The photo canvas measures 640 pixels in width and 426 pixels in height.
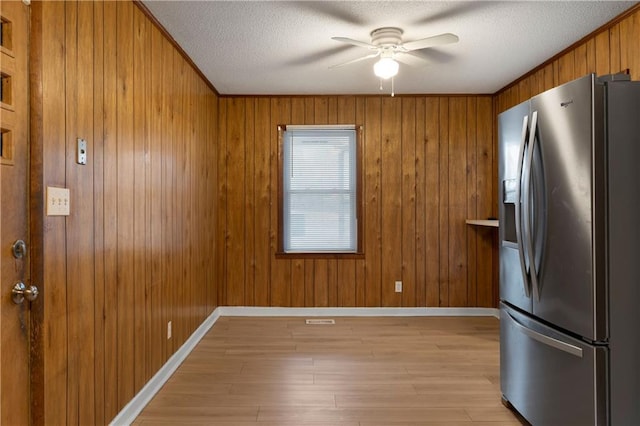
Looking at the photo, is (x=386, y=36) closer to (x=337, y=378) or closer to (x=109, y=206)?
(x=109, y=206)

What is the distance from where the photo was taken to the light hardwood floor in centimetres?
247

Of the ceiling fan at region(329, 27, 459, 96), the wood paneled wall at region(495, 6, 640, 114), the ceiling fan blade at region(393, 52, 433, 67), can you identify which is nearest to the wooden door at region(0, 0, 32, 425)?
the ceiling fan at region(329, 27, 459, 96)

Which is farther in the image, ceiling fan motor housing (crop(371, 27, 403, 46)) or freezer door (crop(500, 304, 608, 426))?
ceiling fan motor housing (crop(371, 27, 403, 46))

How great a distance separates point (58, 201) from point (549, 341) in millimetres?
2354

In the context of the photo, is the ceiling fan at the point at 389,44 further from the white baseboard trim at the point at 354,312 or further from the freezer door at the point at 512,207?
the white baseboard trim at the point at 354,312

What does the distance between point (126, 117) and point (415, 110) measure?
332cm

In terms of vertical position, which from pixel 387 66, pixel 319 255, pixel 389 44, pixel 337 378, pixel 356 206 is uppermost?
pixel 389 44

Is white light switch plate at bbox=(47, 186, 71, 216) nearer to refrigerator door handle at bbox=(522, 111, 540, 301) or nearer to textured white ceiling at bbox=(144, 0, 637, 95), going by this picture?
textured white ceiling at bbox=(144, 0, 637, 95)

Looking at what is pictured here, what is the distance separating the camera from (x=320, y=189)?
4805 mm

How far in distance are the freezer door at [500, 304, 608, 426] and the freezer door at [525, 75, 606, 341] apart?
0.32 feet

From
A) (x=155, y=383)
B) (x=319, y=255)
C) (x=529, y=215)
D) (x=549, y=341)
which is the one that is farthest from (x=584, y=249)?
(x=319, y=255)

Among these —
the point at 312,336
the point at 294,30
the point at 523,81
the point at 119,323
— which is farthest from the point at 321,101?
the point at 119,323

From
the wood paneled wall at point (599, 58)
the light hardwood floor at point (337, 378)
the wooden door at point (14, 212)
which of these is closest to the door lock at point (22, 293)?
the wooden door at point (14, 212)

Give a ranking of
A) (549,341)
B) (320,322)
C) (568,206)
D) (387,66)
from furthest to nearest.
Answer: (320,322), (387,66), (549,341), (568,206)
